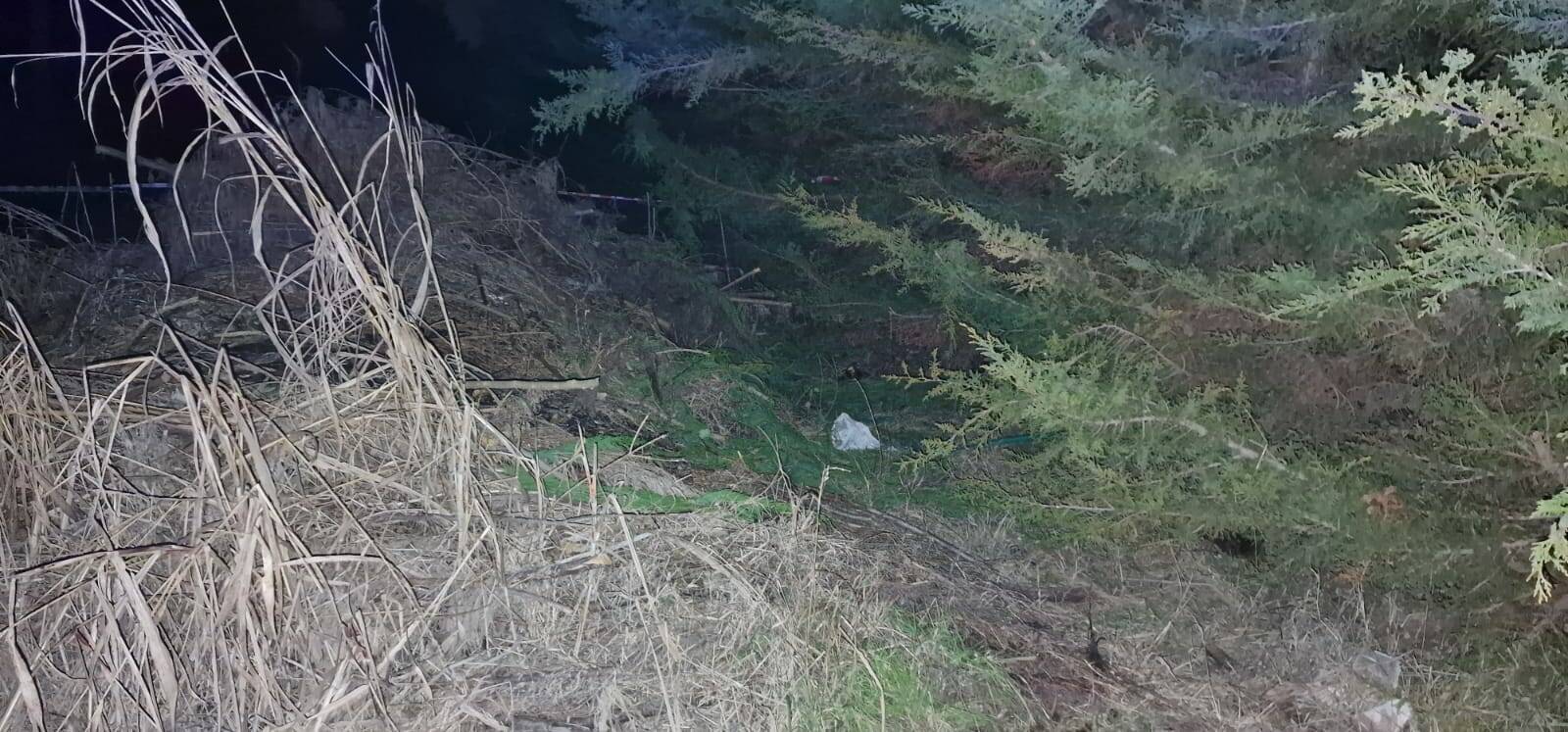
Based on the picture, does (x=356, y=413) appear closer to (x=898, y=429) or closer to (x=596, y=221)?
(x=898, y=429)

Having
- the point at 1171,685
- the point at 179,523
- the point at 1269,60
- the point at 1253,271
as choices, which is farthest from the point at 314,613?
the point at 1269,60

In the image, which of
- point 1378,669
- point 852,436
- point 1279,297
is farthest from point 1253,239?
point 852,436

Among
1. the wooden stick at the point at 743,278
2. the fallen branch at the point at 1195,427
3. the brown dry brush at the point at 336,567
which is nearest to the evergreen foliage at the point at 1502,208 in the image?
the fallen branch at the point at 1195,427

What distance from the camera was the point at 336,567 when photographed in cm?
246

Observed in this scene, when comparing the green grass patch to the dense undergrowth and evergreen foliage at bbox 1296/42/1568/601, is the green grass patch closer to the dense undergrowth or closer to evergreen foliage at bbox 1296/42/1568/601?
the dense undergrowth

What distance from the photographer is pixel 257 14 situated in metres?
5.81

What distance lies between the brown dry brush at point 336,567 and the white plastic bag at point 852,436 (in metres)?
1.52

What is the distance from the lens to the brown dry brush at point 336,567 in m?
2.16

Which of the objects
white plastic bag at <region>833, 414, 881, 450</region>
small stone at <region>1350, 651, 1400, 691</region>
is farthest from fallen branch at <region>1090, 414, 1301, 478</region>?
white plastic bag at <region>833, 414, 881, 450</region>

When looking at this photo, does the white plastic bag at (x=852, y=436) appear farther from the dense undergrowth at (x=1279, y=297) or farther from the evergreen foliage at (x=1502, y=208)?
the evergreen foliage at (x=1502, y=208)

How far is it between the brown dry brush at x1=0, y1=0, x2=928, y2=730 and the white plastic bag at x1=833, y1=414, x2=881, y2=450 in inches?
60.0

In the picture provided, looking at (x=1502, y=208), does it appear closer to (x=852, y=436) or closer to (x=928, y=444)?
(x=928, y=444)

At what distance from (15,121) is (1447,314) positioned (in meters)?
6.25

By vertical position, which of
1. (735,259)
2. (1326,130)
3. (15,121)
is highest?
(1326,130)
